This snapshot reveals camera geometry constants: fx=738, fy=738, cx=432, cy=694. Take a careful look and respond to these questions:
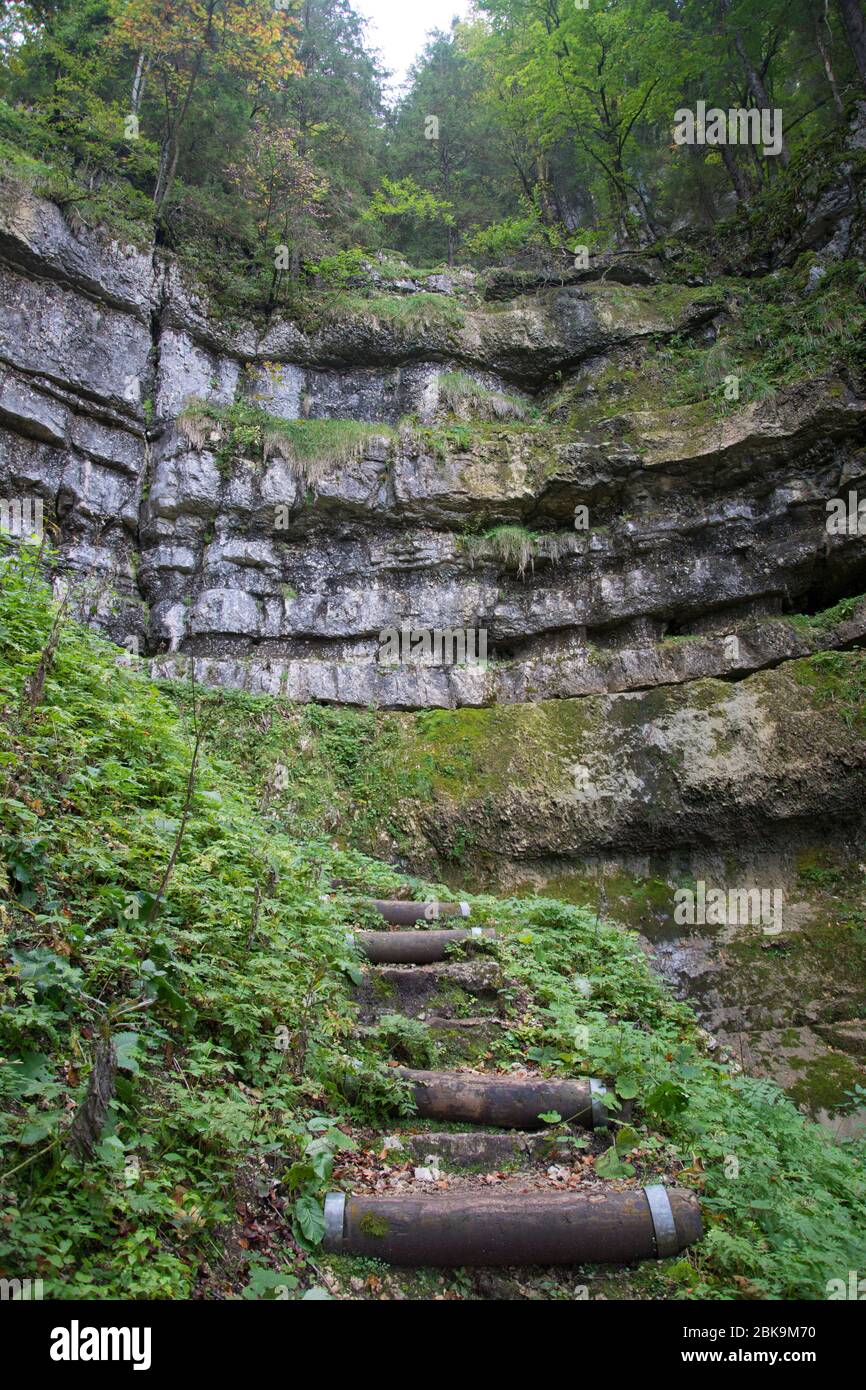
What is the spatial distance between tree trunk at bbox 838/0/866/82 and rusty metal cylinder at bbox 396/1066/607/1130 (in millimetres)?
17938

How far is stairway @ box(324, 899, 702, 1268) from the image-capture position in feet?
10.3

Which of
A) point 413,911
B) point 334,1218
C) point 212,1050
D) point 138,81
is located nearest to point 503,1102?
point 334,1218

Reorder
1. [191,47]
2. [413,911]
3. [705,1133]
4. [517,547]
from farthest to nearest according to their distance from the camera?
[191,47] → [517,547] → [413,911] → [705,1133]

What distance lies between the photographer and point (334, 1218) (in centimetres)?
309

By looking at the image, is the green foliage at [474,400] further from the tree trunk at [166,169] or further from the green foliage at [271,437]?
the tree trunk at [166,169]

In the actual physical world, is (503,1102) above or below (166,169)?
below

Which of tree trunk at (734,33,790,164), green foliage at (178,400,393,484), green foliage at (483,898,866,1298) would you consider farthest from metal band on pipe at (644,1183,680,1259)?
tree trunk at (734,33,790,164)

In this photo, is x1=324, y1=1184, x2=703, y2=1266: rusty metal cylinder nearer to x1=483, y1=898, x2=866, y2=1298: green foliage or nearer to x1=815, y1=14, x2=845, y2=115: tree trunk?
x1=483, y1=898, x2=866, y2=1298: green foliage

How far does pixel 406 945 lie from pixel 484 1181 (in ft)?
7.35

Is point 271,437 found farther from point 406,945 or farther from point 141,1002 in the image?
point 141,1002

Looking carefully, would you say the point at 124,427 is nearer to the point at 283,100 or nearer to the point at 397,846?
the point at 397,846

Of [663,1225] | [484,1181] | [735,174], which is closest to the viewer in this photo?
[663,1225]

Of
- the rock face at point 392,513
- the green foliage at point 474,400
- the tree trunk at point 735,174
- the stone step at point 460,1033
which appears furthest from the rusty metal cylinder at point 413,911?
the tree trunk at point 735,174
